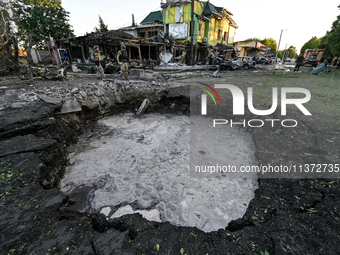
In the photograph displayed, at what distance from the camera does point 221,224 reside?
234 cm

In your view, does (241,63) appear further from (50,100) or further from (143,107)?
(50,100)

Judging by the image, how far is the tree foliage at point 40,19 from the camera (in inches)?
744

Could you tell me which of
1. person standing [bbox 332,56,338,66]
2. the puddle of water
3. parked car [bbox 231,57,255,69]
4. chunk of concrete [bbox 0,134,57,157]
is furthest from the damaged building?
person standing [bbox 332,56,338,66]

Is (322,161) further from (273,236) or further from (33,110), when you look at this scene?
(33,110)

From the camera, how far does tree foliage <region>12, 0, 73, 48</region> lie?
62.0ft

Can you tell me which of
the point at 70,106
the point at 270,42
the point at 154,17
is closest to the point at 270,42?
the point at 270,42

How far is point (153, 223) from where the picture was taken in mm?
2010

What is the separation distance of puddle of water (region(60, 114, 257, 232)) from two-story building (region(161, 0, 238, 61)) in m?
18.2

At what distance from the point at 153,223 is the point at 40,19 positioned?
27857 mm

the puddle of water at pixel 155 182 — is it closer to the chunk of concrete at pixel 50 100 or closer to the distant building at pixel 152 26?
the chunk of concrete at pixel 50 100

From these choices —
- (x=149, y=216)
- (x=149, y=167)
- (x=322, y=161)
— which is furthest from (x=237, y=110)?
(x=149, y=216)

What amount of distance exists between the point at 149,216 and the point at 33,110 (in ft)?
13.5

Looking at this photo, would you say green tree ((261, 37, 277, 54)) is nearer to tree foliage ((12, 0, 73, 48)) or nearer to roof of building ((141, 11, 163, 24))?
roof of building ((141, 11, 163, 24))

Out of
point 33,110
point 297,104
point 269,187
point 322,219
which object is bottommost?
point 269,187
